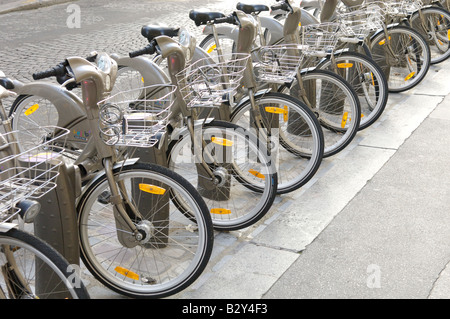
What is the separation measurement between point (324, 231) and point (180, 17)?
7.85 m

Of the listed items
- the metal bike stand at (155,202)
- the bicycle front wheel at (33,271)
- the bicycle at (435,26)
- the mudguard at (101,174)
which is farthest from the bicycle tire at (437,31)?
the bicycle front wheel at (33,271)

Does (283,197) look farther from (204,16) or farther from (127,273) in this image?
(127,273)

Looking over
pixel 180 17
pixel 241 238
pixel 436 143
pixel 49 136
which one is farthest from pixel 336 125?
pixel 180 17

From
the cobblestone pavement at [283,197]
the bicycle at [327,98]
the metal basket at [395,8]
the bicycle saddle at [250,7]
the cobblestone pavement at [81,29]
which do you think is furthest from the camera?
the cobblestone pavement at [81,29]

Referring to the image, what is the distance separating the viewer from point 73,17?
11727 millimetres

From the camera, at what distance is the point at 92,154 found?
3.64 meters

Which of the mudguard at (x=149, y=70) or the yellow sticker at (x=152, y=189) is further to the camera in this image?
the mudguard at (x=149, y=70)

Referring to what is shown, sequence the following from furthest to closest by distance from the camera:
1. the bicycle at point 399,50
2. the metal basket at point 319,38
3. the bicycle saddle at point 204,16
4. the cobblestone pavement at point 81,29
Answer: the cobblestone pavement at point 81,29
the bicycle at point 399,50
the metal basket at point 319,38
the bicycle saddle at point 204,16

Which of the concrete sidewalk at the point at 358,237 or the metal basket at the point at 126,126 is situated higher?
the metal basket at the point at 126,126

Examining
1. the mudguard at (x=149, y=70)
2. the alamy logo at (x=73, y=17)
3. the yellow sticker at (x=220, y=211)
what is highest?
the mudguard at (x=149, y=70)

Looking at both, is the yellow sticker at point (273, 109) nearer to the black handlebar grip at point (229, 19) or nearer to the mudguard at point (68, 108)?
the black handlebar grip at point (229, 19)

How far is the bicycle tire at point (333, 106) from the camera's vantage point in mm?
5406

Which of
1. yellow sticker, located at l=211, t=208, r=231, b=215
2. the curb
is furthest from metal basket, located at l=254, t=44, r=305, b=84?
the curb

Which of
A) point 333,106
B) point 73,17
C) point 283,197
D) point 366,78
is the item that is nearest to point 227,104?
point 283,197
